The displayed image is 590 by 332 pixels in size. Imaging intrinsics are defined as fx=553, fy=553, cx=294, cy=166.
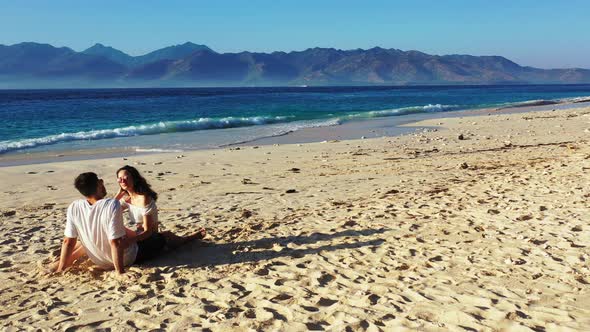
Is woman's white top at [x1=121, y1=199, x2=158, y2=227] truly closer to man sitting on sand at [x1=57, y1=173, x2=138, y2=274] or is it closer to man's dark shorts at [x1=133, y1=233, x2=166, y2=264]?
man's dark shorts at [x1=133, y1=233, x2=166, y2=264]

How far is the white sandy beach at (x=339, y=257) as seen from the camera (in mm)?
4145

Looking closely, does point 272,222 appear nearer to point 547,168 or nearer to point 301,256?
point 301,256

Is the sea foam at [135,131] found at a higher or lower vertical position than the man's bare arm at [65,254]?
lower

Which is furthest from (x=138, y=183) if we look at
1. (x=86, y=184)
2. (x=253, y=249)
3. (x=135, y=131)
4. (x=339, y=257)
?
(x=135, y=131)

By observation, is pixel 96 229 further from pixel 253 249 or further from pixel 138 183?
pixel 253 249

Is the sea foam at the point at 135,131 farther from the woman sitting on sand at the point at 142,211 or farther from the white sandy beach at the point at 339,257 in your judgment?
the woman sitting on sand at the point at 142,211

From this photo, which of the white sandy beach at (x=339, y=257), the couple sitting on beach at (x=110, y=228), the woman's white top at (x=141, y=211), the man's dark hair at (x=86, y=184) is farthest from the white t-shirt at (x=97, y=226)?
the woman's white top at (x=141, y=211)

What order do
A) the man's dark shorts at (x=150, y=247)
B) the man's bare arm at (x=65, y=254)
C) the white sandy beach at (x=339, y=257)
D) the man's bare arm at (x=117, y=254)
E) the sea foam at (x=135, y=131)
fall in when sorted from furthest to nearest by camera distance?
1. the sea foam at (x=135, y=131)
2. the man's dark shorts at (x=150, y=247)
3. the man's bare arm at (x=65, y=254)
4. the man's bare arm at (x=117, y=254)
5. the white sandy beach at (x=339, y=257)

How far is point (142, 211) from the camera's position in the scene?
5695 mm

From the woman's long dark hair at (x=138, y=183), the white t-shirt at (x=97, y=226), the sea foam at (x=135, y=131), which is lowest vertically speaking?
the sea foam at (x=135, y=131)

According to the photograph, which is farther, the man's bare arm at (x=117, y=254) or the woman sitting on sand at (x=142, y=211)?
the woman sitting on sand at (x=142, y=211)

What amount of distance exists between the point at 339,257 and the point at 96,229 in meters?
2.36

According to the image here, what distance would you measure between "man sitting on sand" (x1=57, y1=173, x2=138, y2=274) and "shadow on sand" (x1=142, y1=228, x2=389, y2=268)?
0.36 meters

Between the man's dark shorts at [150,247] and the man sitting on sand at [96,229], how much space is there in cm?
9
